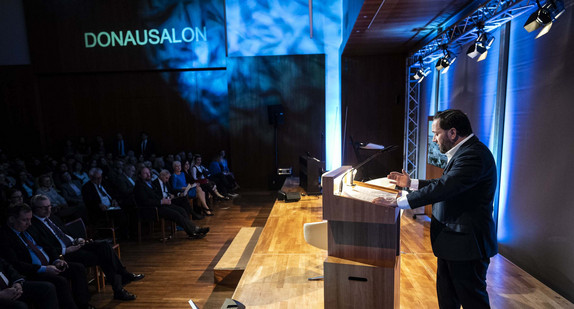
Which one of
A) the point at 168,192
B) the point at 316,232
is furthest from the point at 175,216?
the point at 316,232

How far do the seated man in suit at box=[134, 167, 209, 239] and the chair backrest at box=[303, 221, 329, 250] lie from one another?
9.48 ft

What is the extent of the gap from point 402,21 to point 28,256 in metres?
5.28

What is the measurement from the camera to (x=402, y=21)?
15.5 ft

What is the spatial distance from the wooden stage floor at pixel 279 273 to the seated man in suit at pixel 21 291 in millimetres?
688

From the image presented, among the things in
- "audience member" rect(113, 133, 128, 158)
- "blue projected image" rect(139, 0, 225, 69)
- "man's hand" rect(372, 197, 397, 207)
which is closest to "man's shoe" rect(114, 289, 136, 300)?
"man's hand" rect(372, 197, 397, 207)

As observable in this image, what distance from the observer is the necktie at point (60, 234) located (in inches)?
130

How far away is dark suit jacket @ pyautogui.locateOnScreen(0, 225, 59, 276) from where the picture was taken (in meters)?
2.80

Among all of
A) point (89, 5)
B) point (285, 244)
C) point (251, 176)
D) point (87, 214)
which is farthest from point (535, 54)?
point (89, 5)

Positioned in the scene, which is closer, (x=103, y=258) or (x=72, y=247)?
(x=72, y=247)

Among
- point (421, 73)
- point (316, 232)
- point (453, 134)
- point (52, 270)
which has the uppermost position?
point (421, 73)

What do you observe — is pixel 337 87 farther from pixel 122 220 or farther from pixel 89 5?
pixel 89 5

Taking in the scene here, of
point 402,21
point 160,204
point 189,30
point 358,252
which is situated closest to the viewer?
point 358,252

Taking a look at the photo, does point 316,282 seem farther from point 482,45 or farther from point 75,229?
point 482,45

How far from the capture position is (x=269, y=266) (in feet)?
10.9
